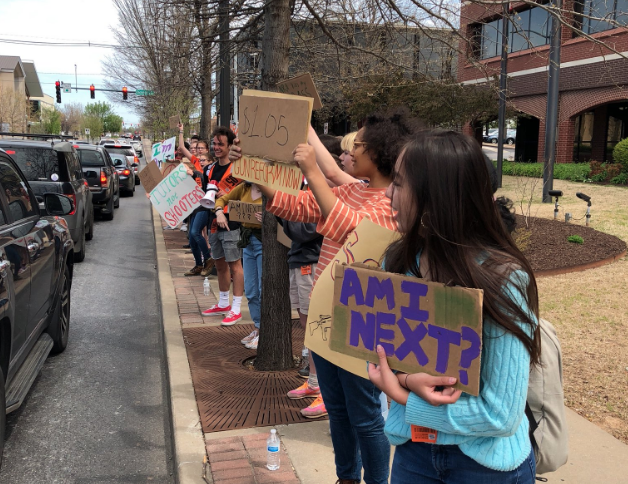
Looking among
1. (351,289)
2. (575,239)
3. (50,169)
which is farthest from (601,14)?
(351,289)

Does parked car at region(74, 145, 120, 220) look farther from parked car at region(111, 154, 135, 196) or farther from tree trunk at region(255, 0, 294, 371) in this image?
tree trunk at region(255, 0, 294, 371)

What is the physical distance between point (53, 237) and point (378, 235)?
3819 millimetres

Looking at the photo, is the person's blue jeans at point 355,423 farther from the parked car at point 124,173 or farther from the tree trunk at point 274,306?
the parked car at point 124,173

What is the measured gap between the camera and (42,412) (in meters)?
4.66

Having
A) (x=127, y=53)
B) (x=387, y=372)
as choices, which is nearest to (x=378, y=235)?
(x=387, y=372)

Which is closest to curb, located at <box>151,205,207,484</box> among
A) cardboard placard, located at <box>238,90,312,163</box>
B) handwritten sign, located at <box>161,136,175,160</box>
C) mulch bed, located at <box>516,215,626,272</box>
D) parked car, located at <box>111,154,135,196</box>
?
cardboard placard, located at <box>238,90,312,163</box>

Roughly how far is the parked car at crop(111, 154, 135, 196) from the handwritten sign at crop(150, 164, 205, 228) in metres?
16.1

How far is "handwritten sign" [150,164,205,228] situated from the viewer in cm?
754

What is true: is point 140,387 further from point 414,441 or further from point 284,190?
point 414,441

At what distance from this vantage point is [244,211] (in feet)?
17.6

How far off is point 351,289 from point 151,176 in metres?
6.86

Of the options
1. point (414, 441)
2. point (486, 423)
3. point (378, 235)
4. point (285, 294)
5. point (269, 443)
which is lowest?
point (269, 443)

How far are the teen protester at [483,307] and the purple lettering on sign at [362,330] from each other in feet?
0.48

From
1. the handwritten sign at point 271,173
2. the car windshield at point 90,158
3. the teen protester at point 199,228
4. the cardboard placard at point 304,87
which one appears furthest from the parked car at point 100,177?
the handwritten sign at point 271,173
